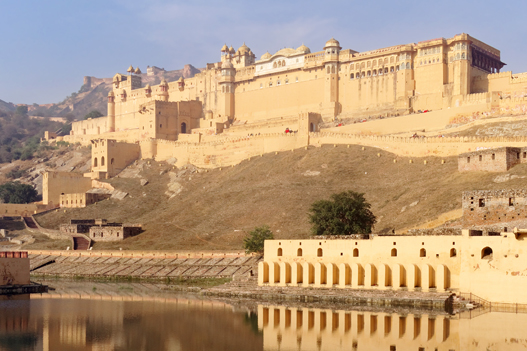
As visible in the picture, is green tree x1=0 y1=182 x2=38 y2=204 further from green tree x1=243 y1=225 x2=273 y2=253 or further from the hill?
green tree x1=243 y1=225 x2=273 y2=253

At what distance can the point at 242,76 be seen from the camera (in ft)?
293

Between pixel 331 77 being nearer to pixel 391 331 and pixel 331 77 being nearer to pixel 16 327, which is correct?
pixel 391 331

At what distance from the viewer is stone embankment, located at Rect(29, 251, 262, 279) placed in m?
46.8

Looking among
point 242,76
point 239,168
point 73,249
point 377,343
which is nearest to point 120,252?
point 73,249

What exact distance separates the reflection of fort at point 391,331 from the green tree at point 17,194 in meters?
55.0

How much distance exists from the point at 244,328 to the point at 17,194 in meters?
57.0

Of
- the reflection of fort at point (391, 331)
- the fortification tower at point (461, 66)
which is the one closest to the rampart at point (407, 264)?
the reflection of fort at point (391, 331)

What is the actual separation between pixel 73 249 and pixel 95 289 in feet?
49.1

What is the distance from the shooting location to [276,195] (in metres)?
59.0

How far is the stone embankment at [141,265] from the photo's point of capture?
46750 mm

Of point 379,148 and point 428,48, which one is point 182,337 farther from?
point 428,48

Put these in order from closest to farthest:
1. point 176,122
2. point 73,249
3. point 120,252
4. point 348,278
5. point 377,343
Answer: point 377,343 < point 348,278 < point 120,252 < point 73,249 < point 176,122

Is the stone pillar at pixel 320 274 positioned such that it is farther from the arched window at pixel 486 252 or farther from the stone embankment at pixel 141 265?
the arched window at pixel 486 252

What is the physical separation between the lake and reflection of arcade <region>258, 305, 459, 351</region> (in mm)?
36
